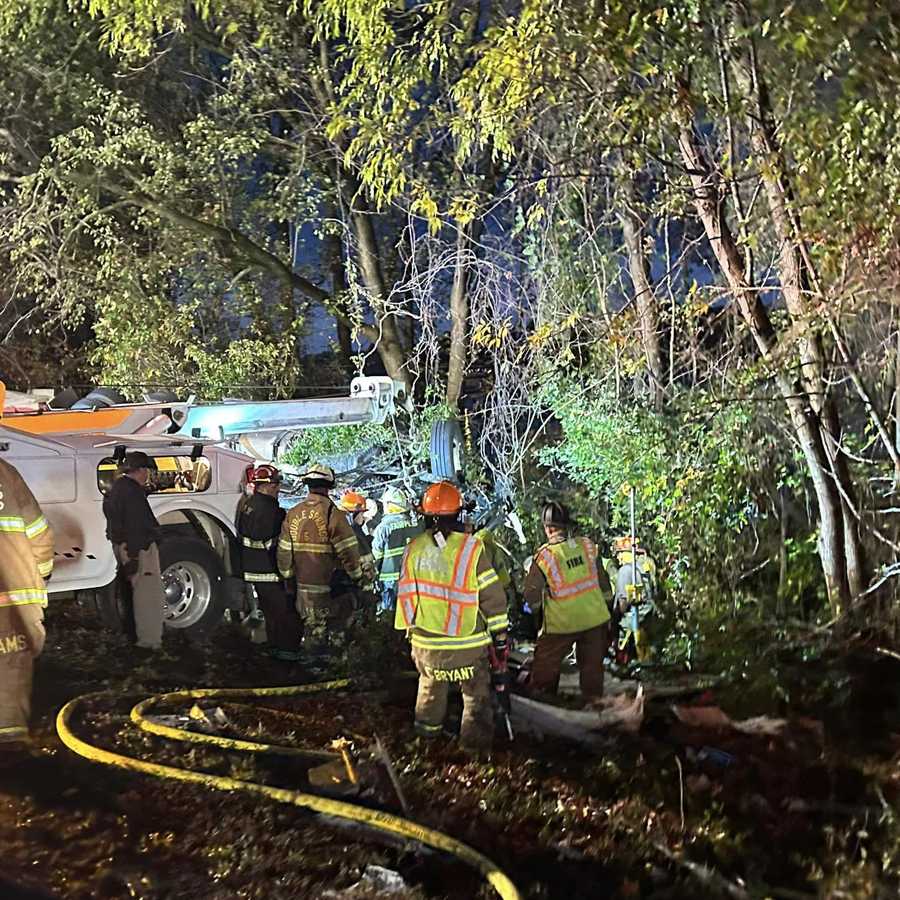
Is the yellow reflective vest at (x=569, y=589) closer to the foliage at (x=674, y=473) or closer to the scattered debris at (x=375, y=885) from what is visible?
the foliage at (x=674, y=473)

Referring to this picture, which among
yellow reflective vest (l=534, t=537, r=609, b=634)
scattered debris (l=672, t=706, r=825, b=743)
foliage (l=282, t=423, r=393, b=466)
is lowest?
scattered debris (l=672, t=706, r=825, b=743)

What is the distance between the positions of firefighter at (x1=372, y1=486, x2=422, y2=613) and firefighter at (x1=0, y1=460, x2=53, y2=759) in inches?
104

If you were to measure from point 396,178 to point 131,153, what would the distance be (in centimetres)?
670

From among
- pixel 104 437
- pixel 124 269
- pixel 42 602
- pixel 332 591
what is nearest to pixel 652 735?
pixel 332 591

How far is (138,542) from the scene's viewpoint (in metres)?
6.57

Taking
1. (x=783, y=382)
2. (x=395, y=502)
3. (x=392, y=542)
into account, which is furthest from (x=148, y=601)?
(x=783, y=382)

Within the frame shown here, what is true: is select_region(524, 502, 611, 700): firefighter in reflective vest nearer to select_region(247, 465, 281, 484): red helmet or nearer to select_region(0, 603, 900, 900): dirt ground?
select_region(0, 603, 900, 900): dirt ground

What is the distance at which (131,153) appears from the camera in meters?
11.5

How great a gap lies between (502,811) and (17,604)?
2.75 meters

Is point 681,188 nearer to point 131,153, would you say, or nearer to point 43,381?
point 131,153

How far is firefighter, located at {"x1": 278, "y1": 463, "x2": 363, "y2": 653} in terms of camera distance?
22.6ft

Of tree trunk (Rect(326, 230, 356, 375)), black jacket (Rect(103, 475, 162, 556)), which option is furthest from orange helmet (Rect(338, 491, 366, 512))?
tree trunk (Rect(326, 230, 356, 375))

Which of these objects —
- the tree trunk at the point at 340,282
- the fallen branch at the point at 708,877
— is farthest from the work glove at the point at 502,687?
the tree trunk at the point at 340,282

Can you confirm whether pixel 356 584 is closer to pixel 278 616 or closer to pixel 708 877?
pixel 278 616
